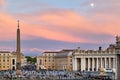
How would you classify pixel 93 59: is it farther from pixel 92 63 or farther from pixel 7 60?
pixel 7 60

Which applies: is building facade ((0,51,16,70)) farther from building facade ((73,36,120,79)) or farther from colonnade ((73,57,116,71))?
colonnade ((73,57,116,71))

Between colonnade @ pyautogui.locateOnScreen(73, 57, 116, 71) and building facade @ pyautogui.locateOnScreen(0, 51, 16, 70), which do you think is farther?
building facade @ pyautogui.locateOnScreen(0, 51, 16, 70)

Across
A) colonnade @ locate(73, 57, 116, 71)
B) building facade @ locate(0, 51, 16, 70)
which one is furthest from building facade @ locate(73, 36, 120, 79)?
building facade @ locate(0, 51, 16, 70)

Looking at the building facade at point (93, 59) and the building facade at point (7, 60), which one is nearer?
the building facade at point (93, 59)

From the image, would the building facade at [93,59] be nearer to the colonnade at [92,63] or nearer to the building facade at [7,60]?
the colonnade at [92,63]

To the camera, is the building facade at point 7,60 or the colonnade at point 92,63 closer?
the colonnade at point 92,63

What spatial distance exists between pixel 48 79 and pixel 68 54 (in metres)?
108

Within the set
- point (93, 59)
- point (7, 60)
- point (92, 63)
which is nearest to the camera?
point (92, 63)

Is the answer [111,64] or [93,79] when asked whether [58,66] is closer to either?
[111,64]

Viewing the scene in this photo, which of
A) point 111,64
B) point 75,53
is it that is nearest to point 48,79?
point 111,64

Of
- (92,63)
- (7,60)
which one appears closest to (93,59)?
(92,63)

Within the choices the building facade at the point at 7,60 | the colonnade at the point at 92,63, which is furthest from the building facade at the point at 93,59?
the building facade at the point at 7,60

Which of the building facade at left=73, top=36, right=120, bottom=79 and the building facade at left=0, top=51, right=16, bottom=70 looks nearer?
the building facade at left=73, top=36, right=120, bottom=79

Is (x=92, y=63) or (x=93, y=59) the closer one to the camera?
(x=92, y=63)
